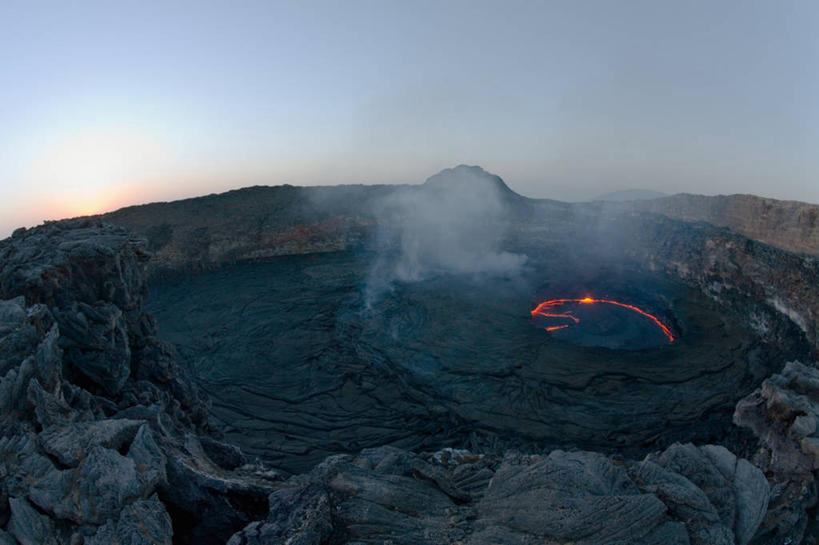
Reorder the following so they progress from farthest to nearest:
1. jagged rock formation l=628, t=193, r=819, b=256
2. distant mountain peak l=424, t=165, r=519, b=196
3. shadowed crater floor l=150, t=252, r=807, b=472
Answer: distant mountain peak l=424, t=165, r=519, b=196 < jagged rock formation l=628, t=193, r=819, b=256 < shadowed crater floor l=150, t=252, r=807, b=472

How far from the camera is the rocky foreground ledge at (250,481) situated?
5758 mm

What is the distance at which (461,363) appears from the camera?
18.0 meters

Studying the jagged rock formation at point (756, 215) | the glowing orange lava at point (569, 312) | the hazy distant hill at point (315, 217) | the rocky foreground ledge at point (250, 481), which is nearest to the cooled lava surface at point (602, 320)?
the glowing orange lava at point (569, 312)

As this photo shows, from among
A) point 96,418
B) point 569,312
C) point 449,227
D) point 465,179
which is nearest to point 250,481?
point 96,418

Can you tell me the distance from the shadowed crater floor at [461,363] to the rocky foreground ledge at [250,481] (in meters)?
4.55

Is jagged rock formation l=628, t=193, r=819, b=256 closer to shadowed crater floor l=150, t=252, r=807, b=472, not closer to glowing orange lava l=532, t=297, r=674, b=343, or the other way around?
shadowed crater floor l=150, t=252, r=807, b=472

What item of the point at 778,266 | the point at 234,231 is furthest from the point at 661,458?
the point at 234,231

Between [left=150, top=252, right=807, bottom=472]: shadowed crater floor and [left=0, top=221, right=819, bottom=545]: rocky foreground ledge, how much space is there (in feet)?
14.9

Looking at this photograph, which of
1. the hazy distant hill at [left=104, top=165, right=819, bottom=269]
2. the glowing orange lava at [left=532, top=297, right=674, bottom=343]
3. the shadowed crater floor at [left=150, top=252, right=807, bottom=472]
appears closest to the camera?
the shadowed crater floor at [left=150, top=252, right=807, bottom=472]

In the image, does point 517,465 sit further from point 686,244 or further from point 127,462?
point 686,244

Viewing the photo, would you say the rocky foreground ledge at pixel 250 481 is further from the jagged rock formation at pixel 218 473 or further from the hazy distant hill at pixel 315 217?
the hazy distant hill at pixel 315 217

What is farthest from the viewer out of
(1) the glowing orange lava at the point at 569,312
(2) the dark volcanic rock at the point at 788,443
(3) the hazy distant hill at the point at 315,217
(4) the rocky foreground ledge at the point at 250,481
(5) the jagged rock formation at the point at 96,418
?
(3) the hazy distant hill at the point at 315,217

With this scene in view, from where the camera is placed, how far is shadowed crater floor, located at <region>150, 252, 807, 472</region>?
14.2 metres

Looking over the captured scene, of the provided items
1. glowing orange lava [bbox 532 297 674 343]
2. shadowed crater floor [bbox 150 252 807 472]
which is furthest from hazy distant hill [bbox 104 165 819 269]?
glowing orange lava [bbox 532 297 674 343]
